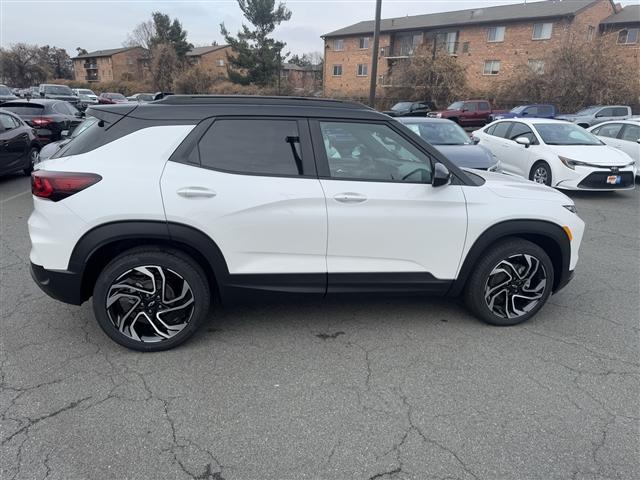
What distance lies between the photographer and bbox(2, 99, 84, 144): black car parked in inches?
444

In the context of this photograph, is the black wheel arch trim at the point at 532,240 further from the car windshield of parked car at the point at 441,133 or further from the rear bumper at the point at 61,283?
the car windshield of parked car at the point at 441,133

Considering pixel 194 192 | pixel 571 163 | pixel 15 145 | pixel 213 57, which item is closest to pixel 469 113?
pixel 571 163

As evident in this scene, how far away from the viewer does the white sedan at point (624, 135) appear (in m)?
10.4

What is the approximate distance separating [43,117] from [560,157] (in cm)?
1231

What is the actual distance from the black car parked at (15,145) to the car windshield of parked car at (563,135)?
10762 mm

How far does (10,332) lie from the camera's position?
337cm

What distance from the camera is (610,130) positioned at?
1130 cm

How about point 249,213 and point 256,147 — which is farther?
point 256,147

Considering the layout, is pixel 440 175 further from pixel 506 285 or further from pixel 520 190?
pixel 506 285

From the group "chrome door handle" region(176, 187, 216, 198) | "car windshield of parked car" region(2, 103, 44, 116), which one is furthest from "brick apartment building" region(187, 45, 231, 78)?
"chrome door handle" region(176, 187, 216, 198)

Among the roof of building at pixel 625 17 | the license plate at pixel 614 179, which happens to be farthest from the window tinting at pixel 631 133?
the roof of building at pixel 625 17

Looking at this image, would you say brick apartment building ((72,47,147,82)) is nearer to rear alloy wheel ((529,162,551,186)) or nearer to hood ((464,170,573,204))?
rear alloy wheel ((529,162,551,186))

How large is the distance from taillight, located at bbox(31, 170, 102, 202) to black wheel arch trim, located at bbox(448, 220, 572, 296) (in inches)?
107

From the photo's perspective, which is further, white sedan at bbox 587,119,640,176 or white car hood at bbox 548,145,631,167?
white sedan at bbox 587,119,640,176
